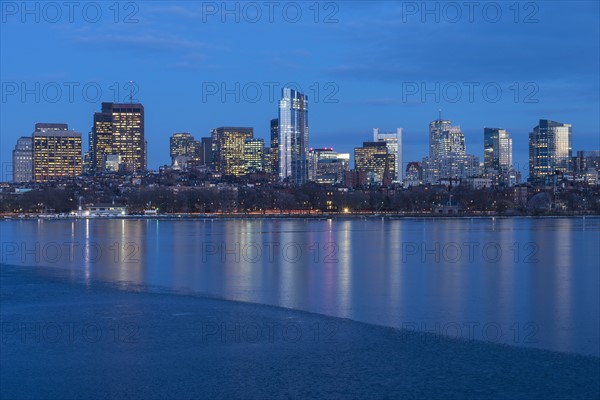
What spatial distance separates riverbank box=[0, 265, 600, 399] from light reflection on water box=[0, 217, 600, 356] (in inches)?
47.2

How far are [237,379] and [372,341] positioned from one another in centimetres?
293

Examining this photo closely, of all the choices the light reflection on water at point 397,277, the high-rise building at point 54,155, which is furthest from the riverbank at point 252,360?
the high-rise building at point 54,155

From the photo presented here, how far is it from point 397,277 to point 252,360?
11.1m

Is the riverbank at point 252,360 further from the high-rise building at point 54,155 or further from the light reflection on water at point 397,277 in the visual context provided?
the high-rise building at point 54,155

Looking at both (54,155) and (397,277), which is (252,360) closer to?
(397,277)

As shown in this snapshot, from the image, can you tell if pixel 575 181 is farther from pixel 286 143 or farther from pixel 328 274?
pixel 328 274

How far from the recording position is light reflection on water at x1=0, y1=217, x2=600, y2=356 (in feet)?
47.3

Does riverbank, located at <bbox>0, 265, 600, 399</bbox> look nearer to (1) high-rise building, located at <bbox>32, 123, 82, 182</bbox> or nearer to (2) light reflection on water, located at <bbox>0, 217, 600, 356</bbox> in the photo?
(2) light reflection on water, located at <bbox>0, 217, 600, 356</bbox>

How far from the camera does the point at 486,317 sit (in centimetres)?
1488

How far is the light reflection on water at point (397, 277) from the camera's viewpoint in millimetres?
14430


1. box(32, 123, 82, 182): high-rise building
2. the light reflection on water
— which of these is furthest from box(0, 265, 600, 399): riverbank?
box(32, 123, 82, 182): high-rise building

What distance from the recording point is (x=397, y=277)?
22094 mm

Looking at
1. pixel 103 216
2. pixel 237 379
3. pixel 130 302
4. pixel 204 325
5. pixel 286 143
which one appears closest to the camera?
pixel 237 379

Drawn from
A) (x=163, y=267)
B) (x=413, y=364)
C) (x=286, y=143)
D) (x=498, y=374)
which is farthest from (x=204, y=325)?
(x=286, y=143)
